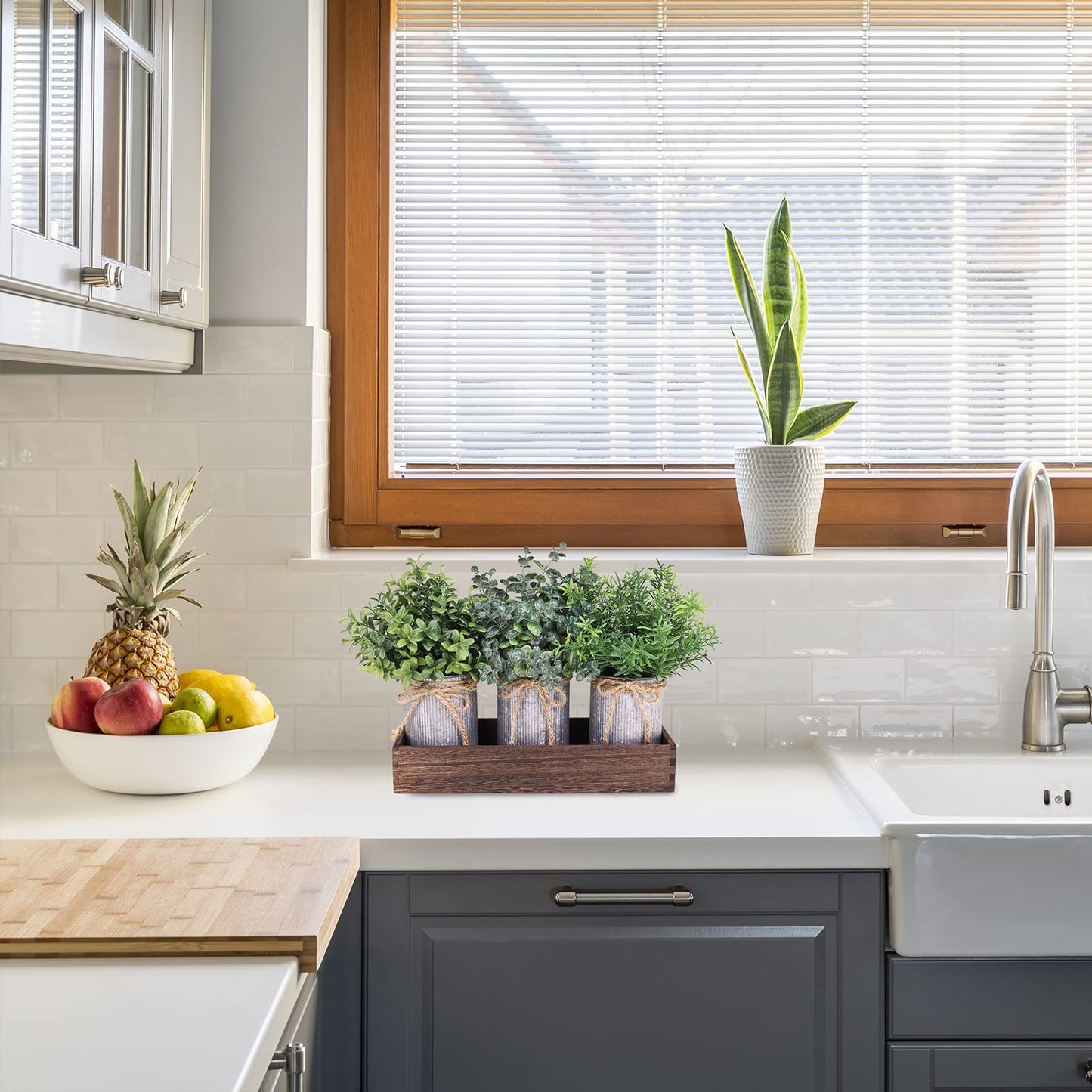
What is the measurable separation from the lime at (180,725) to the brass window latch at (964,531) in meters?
1.49

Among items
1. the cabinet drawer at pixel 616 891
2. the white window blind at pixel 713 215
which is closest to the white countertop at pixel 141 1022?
the cabinet drawer at pixel 616 891

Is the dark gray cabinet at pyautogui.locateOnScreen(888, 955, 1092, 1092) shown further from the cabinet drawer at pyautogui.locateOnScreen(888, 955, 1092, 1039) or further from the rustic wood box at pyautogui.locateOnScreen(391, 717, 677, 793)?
the rustic wood box at pyautogui.locateOnScreen(391, 717, 677, 793)

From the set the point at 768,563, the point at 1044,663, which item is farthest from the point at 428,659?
the point at 1044,663

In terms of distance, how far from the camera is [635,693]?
1918 mm

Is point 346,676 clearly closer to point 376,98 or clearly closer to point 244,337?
point 244,337

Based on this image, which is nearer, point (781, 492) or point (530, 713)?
point (530, 713)

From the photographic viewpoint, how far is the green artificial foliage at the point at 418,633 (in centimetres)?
189

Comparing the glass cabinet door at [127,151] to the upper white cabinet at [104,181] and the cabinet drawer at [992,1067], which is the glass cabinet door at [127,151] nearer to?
the upper white cabinet at [104,181]

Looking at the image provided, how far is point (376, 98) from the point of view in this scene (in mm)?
2377

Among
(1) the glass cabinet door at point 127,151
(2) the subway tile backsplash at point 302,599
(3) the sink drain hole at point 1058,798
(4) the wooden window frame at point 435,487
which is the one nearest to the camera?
(1) the glass cabinet door at point 127,151

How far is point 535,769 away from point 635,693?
20 centimetres

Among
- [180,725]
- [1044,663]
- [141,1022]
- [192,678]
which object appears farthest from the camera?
[1044,663]

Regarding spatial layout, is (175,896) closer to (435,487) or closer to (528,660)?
(528,660)

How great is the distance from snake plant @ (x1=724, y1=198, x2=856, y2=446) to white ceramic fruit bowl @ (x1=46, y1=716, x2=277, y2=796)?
3.65 feet
